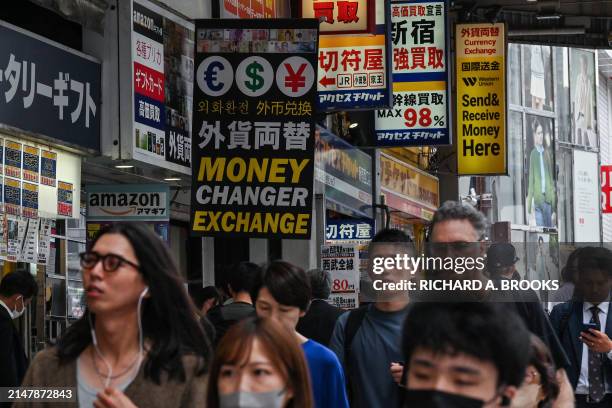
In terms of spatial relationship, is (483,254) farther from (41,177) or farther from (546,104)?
(546,104)

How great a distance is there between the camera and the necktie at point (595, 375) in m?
7.20

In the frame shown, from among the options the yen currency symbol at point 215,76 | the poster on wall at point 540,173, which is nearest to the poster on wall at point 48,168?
the yen currency symbol at point 215,76

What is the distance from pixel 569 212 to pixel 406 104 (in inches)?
1364

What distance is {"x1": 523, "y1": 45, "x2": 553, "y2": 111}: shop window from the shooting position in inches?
1887

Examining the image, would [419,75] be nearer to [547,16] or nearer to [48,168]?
[547,16]

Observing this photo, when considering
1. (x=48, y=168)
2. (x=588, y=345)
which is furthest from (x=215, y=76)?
(x=588, y=345)

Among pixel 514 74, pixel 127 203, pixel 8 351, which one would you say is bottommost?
pixel 8 351

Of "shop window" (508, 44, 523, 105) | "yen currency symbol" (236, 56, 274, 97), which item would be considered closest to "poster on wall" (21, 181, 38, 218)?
"yen currency symbol" (236, 56, 274, 97)

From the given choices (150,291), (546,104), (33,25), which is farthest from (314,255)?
(546,104)

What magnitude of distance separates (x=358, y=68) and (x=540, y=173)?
33.0m

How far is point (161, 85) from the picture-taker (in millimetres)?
12945

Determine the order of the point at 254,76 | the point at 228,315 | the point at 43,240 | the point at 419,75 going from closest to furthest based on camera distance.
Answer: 1. the point at 228,315
2. the point at 43,240
3. the point at 254,76
4. the point at 419,75

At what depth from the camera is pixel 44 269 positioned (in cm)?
1268

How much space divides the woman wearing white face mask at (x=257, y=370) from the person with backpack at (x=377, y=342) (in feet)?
7.98
